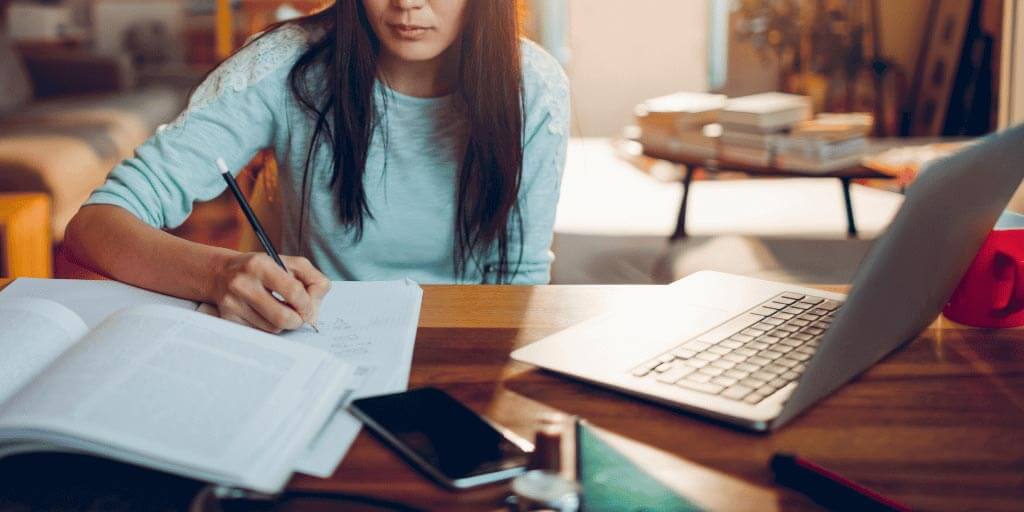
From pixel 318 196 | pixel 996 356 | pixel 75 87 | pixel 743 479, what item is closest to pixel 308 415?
pixel 743 479

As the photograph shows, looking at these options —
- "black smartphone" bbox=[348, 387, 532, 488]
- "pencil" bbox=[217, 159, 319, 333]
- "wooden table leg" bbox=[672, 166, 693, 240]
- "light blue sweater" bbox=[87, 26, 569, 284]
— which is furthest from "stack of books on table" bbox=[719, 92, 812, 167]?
"black smartphone" bbox=[348, 387, 532, 488]

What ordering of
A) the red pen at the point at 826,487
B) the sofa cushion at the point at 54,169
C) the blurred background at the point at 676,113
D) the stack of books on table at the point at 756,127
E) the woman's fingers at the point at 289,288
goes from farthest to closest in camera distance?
the sofa cushion at the point at 54,169, the stack of books on table at the point at 756,127, the blurred background at the point at 676,113, the woman's fingers at the point at 289,288, the red pen at the point at 826,487

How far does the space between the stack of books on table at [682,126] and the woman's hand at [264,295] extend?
1659 millimetres

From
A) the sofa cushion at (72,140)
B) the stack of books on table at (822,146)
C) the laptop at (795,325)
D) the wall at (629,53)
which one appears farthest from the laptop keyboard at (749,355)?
the wall at (629,53)

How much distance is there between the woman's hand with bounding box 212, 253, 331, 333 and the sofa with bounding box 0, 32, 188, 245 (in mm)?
2151

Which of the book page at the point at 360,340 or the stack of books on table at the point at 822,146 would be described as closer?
the book page at the point at 360,340

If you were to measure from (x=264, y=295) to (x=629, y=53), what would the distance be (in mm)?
4061

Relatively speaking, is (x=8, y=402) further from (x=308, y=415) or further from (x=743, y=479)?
(x=743, y=479)

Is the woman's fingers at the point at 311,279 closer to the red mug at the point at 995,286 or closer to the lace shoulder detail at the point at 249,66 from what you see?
the lace shoulder detail at the point at 249,66

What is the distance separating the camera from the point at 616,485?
562mm

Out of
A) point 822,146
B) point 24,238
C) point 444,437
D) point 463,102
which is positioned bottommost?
point 24,238

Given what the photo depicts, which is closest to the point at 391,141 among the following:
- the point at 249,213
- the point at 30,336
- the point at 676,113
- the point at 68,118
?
Answer: the point at 249,213

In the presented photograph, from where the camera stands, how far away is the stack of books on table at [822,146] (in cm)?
220

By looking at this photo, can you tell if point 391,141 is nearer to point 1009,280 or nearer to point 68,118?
point 1009,280
